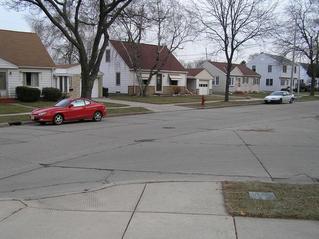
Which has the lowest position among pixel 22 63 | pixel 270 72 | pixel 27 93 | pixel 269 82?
pixel 27 93

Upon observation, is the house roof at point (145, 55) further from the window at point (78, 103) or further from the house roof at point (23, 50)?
the window at point (78, 103)

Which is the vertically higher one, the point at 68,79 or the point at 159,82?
the point at 68,79

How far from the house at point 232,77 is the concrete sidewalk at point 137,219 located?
67.8 metres

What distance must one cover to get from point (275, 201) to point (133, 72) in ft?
158

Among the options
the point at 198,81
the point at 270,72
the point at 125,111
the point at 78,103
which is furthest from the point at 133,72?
the point at 270,72

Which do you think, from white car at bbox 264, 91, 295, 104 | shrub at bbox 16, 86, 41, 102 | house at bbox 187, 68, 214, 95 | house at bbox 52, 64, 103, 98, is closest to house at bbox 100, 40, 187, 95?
house at bbox 187, 68, 214, 95

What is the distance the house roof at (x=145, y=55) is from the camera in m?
54.9

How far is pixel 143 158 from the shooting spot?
12.2 m

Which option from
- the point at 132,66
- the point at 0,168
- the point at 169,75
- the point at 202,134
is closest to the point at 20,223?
the point at 0,168

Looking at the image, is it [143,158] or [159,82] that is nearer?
[143,158]

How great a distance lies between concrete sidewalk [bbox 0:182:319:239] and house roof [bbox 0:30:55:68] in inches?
1291

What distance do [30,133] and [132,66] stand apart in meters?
35.8

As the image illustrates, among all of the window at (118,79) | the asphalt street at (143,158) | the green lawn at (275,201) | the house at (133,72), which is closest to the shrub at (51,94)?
the house at (133,72)

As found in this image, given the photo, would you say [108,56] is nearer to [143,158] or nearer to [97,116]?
[97,116]
